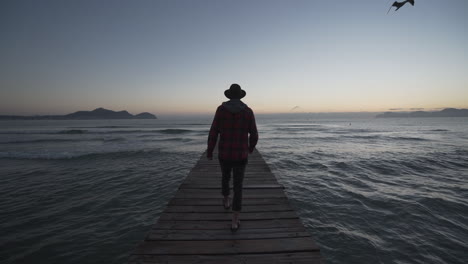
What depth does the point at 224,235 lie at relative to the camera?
10.9 feet

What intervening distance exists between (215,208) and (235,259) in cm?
171

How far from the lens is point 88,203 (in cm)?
716

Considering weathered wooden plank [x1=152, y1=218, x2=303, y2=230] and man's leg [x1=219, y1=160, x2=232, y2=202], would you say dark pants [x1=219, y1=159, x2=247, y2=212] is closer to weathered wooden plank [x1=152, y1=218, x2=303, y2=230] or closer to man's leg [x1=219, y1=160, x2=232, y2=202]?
man's leg [x1=219, y1=160, x2=232, y2=202]

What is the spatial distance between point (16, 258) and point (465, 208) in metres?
13.8

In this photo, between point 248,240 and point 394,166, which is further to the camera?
point 394,166

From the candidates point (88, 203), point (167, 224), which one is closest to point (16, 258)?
point (88, 203)

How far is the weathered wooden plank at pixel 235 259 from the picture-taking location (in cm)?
268

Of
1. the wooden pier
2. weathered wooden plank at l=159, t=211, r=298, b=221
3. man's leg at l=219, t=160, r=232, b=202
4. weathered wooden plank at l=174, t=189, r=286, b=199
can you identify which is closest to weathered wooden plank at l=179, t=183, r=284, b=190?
weathered wooden plank at l=174, t=189, r=286, b=199

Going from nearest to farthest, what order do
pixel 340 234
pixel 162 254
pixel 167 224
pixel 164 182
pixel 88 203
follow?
pixel 162 254, pixel 167 224, pixel 340 234, pixel 88 203, pixel 164 182

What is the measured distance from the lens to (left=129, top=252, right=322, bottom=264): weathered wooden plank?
2.68m

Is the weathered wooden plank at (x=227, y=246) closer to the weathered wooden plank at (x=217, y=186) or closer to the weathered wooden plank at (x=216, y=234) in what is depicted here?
the weathered wooden plank at (x=216, y=234)

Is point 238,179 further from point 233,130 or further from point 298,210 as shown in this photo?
point 298,210

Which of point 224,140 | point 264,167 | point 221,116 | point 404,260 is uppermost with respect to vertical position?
point 221,116

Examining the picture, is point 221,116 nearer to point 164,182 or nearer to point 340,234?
point 340,234
